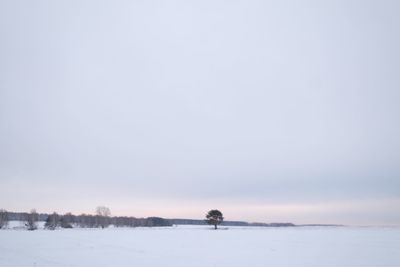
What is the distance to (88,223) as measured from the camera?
140 meters

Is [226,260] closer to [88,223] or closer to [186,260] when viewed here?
[186,260]

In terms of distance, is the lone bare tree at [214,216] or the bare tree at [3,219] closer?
→ the bare tree at [3,219]

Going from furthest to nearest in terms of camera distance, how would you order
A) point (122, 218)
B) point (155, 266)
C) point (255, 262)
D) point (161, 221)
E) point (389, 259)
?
point (161, 221) < point (122, 218) < point (389, 259) < point (255, 262) < point (155, 266)

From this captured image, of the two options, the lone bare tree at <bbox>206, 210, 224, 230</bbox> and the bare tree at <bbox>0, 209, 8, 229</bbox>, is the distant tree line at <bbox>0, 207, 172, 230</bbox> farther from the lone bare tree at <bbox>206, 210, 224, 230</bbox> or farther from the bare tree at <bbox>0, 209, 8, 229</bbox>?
the lone bare tree at <bbox>206, 210, 224, 230</bbox>

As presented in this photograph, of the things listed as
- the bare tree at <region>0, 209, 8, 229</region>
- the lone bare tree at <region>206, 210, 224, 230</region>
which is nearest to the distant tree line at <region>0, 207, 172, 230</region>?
the bare tree at <region>0, 209, 8, 229</region>

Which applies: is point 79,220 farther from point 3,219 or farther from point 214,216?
point 214,216

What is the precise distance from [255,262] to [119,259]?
951 cm

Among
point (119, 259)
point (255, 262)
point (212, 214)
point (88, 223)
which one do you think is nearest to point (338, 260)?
point (255, 262)

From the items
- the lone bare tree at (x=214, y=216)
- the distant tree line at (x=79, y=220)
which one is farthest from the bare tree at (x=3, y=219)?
the lone bare tree at (x=214, y=216)

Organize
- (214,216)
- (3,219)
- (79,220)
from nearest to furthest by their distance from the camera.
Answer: (3,219) → (214,216) → (79,220)

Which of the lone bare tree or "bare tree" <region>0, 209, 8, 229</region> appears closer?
"bare tree" <region>0, 209, 8, 229</region>

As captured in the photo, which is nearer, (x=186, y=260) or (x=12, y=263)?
(x=12, y=263)

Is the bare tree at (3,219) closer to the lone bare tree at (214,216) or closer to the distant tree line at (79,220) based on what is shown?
the distant tree line at (79,220)

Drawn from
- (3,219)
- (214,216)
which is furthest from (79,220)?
(214,216)
